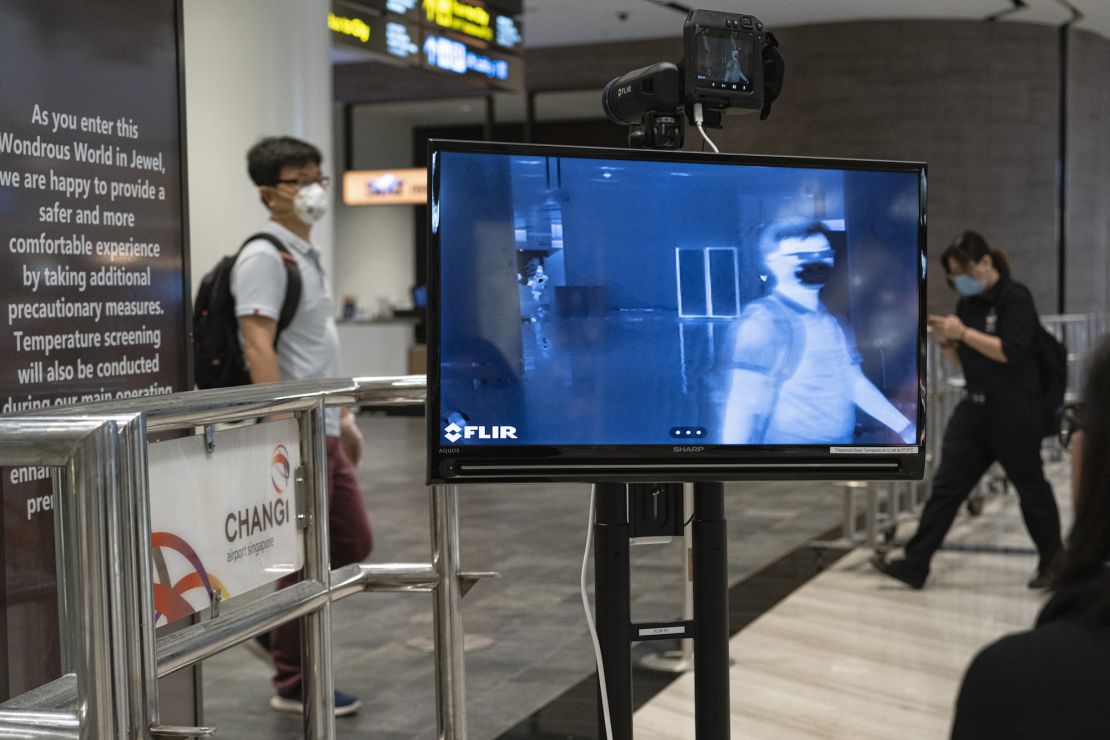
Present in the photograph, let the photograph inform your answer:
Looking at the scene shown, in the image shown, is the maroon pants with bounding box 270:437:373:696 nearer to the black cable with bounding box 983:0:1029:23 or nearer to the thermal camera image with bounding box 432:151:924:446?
the thermal camera image with bounding box 432:151:924:446

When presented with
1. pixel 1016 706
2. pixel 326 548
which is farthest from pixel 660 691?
pixel 1016 706

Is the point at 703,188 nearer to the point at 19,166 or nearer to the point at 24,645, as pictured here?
the point at 19,166

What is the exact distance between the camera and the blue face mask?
17.1 ft

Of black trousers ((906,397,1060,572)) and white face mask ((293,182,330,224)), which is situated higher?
white face mask ((293,182,330,224))

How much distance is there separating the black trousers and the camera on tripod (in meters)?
3.54

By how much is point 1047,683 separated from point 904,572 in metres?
4.35

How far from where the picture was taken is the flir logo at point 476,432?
1.68 m

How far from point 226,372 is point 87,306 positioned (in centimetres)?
101

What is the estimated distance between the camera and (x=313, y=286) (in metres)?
3.61

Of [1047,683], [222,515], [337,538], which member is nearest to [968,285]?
[337,538]

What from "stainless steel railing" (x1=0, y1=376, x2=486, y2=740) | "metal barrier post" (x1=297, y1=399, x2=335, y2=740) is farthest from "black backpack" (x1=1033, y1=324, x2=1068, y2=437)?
"stainless steel railing" (x1=0, y1=376, x2=486, y2=740)

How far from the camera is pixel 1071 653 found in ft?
3.16

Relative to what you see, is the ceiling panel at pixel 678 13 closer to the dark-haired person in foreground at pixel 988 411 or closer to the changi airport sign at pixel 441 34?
the changi airport sign at pixel 441 34

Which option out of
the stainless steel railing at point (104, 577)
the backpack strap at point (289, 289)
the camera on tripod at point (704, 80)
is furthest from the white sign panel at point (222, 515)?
the backpack strap at point (289, 289)
